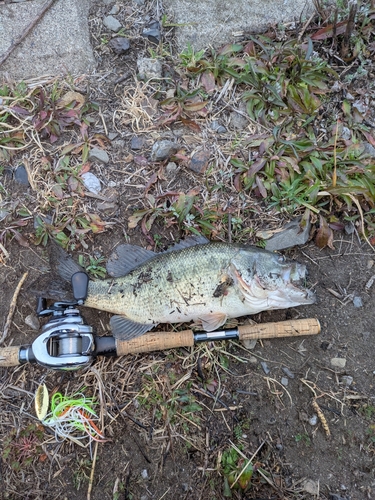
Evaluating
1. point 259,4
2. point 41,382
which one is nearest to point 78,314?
point 41,382

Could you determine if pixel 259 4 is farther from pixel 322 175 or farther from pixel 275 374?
pixel 275 374

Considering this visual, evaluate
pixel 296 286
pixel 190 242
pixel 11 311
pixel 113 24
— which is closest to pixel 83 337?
pixel 11 311

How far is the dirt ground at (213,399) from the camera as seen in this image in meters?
3.63

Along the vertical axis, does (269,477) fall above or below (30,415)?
below

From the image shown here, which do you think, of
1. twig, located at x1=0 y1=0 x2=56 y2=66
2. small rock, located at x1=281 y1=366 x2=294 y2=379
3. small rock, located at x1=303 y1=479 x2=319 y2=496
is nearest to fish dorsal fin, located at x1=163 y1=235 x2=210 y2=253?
small rock, located at x1=281 y1=366 x2=294 y2=379

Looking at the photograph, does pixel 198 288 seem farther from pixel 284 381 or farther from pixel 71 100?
pixel 71 100

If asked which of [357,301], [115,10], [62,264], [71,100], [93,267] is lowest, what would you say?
[357,301]

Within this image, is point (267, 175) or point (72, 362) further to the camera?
point (267, 175)

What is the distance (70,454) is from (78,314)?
1.28 meters

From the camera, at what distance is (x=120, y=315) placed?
12.4 ft

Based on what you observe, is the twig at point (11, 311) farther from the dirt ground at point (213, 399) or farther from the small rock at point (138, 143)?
the small rock at point (138, 143)

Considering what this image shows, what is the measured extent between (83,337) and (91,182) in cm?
155

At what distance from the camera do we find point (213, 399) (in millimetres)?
3791

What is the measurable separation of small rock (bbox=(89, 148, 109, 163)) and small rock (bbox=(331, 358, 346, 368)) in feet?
9.69
